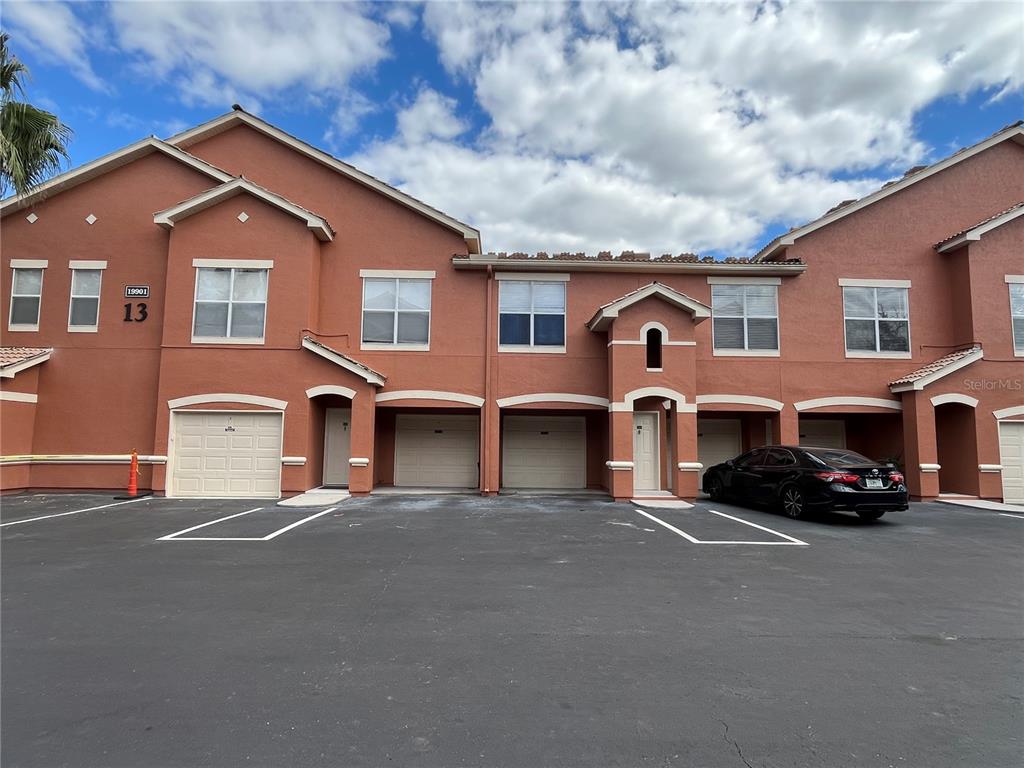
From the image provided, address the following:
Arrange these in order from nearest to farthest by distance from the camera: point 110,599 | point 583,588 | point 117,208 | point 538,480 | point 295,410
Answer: point 110,599
point 583,588
point 295,410
point 117,208
point 538,480

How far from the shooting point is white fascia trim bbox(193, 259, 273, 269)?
1423 cm

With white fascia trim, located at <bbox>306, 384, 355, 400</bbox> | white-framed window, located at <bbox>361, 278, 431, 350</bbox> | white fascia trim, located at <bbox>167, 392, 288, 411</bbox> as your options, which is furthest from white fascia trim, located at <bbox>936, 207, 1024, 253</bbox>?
white fascia trim, located at <bbox>167, 392, 288, 411</bbox>

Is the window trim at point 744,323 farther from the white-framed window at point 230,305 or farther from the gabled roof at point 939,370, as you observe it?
the white-framed window at point 230,305

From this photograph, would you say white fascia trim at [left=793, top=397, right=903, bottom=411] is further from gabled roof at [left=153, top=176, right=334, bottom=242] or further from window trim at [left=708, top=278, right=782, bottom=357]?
gabled roof at [left=153, top=176, right=334, bottom=242]

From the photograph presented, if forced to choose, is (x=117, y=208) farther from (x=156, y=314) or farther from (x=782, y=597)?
(x=782, y=597)

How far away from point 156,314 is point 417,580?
12454mm

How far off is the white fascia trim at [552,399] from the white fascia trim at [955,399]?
8.59m

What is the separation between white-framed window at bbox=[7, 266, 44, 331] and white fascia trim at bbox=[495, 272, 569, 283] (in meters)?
12.5

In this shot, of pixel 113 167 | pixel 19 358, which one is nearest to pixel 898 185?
pixel 113 167

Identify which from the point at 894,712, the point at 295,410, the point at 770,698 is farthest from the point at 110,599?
the point at 295,410

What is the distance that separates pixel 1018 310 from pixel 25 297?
27.2 metres

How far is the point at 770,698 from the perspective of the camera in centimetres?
365

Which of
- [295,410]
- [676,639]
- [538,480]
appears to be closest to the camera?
[676,639]

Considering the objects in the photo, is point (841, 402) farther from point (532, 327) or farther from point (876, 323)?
point (532, 327)
